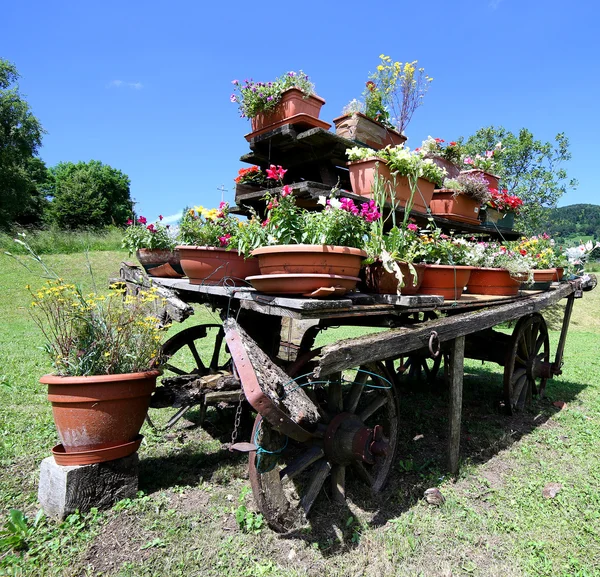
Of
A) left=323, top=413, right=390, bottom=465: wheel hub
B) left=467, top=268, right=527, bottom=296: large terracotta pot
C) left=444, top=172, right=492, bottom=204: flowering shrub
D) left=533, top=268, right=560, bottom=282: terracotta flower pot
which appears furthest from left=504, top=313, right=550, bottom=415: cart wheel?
left=323, top=413, right=390, bottom=465: wheel hub

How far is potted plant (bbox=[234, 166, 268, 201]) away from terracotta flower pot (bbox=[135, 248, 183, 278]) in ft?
3.33

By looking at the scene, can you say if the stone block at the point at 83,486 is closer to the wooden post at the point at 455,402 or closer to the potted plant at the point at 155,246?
the potted plant at the point at 155,246

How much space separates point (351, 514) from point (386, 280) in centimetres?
165

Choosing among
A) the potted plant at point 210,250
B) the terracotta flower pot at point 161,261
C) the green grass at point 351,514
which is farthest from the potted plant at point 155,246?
the green grass at point 351,514

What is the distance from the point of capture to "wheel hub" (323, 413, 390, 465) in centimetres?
264

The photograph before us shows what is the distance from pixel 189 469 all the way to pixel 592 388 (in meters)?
6.38

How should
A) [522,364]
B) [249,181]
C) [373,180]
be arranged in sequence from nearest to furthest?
[373,180]
[249,181]
[522,364]

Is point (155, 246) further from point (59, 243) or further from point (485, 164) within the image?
point (59, 243)

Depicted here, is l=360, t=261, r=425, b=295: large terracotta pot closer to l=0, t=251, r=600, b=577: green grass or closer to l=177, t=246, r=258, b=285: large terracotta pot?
l=177, t=246, r=258, b=285: large terracotta pot

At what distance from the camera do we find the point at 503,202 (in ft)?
19.6

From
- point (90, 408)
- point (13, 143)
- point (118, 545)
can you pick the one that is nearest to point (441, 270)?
point (90, 408)

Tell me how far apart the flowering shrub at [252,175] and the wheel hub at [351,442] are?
2.80 meters

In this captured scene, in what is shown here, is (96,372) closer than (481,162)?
Yes

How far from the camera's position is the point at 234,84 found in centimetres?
411
